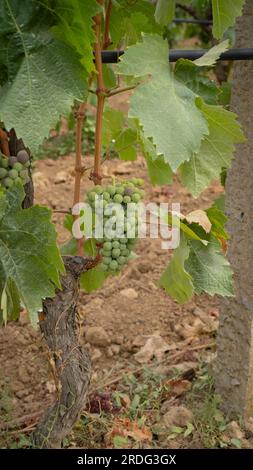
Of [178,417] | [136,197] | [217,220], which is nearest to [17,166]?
[136,197]

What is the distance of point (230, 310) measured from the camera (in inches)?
86.0

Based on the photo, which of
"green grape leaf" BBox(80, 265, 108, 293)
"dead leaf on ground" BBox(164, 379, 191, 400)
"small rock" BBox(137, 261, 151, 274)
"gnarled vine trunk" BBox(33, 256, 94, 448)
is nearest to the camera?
"gnarled vine trunk" BBox(33, 256, 94, 448)

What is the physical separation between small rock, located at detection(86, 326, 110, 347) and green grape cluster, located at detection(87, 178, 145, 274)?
1099mm

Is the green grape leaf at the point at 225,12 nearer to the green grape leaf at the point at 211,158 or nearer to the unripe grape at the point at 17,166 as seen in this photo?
the green grape leaf at the point at 211,158

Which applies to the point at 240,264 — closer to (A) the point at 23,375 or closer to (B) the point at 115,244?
(B) the point at 115,244

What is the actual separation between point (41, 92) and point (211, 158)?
0.47 metres

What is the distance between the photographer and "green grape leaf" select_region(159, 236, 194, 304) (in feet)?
5.39

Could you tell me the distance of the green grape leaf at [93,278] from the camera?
6.48ft

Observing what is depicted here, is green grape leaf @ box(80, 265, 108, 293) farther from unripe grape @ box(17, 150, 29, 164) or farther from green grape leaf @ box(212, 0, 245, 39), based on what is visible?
green grape leaf @ box(212, 0, 245, 39)

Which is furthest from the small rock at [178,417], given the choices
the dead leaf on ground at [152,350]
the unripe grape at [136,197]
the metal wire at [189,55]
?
the metal wire at [189,55]

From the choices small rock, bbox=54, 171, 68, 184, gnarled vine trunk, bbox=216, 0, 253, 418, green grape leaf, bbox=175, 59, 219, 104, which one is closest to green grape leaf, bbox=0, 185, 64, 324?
green grape leaf, bbox=175, 59, 219, 104

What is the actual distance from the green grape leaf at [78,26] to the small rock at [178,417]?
1.27 metres

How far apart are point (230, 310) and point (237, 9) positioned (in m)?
0.98
